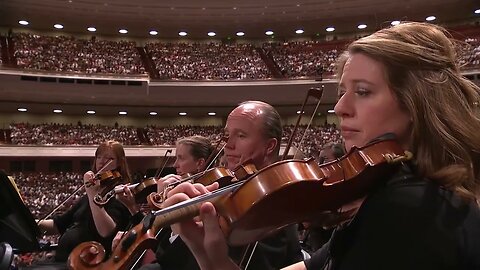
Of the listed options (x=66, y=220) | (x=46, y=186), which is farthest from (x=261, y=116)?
(x=46, y=186)

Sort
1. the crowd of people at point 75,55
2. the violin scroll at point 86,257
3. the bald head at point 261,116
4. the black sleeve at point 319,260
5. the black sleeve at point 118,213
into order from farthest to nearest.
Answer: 1. the crowd of people at point 75,55
2. the black sleeve at point 118,213
3. the bald head at point 261,116
4. the violin scroll at point 86,257
5. the black sleeve at point 319,260

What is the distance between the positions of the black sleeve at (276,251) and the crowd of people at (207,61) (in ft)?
62.1

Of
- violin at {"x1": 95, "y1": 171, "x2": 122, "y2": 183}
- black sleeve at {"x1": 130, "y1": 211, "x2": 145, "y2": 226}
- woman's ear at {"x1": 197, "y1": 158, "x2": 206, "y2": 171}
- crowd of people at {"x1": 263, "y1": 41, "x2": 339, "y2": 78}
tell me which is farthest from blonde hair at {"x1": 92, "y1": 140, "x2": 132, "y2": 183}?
crowd of people at {"x1": 263, "y1": 41, "x2": 339, "y2": 78}

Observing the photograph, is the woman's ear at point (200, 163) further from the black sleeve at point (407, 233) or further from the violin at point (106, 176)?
the black sleeve at point (407, 233)

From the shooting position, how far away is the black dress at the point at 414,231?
3.19 ft

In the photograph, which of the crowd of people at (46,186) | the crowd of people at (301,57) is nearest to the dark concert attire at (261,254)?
the crowd of people at (46,186)

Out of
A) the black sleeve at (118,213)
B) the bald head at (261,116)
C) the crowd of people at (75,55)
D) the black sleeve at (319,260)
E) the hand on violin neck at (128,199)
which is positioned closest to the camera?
the black sleeve at (319,260)

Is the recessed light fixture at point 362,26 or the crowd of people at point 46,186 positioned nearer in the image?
the crowd of people at point 46,186

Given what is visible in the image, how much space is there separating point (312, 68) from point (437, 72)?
808 inches

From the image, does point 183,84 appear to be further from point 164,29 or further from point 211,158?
point 211,158

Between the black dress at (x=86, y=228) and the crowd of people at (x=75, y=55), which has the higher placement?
the crowd of people at (x=75, y=55)

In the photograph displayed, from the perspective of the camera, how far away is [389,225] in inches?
39.1

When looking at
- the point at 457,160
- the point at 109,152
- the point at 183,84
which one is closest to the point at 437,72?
the point at 457,160

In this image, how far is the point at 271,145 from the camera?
98.7 inches
